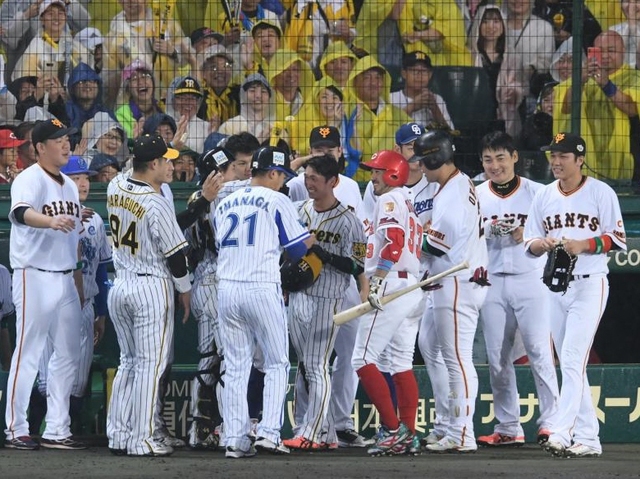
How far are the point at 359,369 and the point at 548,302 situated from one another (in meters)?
1.30

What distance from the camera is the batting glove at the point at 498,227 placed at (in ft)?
23.9

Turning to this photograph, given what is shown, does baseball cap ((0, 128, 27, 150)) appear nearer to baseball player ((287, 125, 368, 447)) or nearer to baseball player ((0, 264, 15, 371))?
baseball player ((0, 264, 15, 371))

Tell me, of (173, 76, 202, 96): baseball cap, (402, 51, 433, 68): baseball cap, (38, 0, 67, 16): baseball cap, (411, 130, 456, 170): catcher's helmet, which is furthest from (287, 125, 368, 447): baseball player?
(38, 0, 67, 16): baseball cap

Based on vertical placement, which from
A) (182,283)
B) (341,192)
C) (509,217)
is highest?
(341,192)

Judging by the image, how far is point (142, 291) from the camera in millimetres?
6500

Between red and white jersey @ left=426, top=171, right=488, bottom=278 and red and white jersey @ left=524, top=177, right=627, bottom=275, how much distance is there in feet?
0.96

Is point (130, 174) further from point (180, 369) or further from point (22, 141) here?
point (22, 141)

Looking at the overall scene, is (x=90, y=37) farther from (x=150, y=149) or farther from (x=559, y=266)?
(x=559, y=266)

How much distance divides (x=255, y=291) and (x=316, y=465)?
95 centimetres

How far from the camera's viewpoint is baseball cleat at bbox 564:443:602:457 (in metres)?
6.57

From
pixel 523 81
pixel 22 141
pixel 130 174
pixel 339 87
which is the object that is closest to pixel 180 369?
pixel 130 174

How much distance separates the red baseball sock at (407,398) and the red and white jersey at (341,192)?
1245 mm

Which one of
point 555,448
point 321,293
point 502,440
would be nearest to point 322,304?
A: point 321,293

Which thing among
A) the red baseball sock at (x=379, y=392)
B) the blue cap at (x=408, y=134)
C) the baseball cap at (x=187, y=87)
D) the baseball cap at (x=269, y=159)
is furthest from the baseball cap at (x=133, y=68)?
the red baseball sock at (x=379, y=392)
